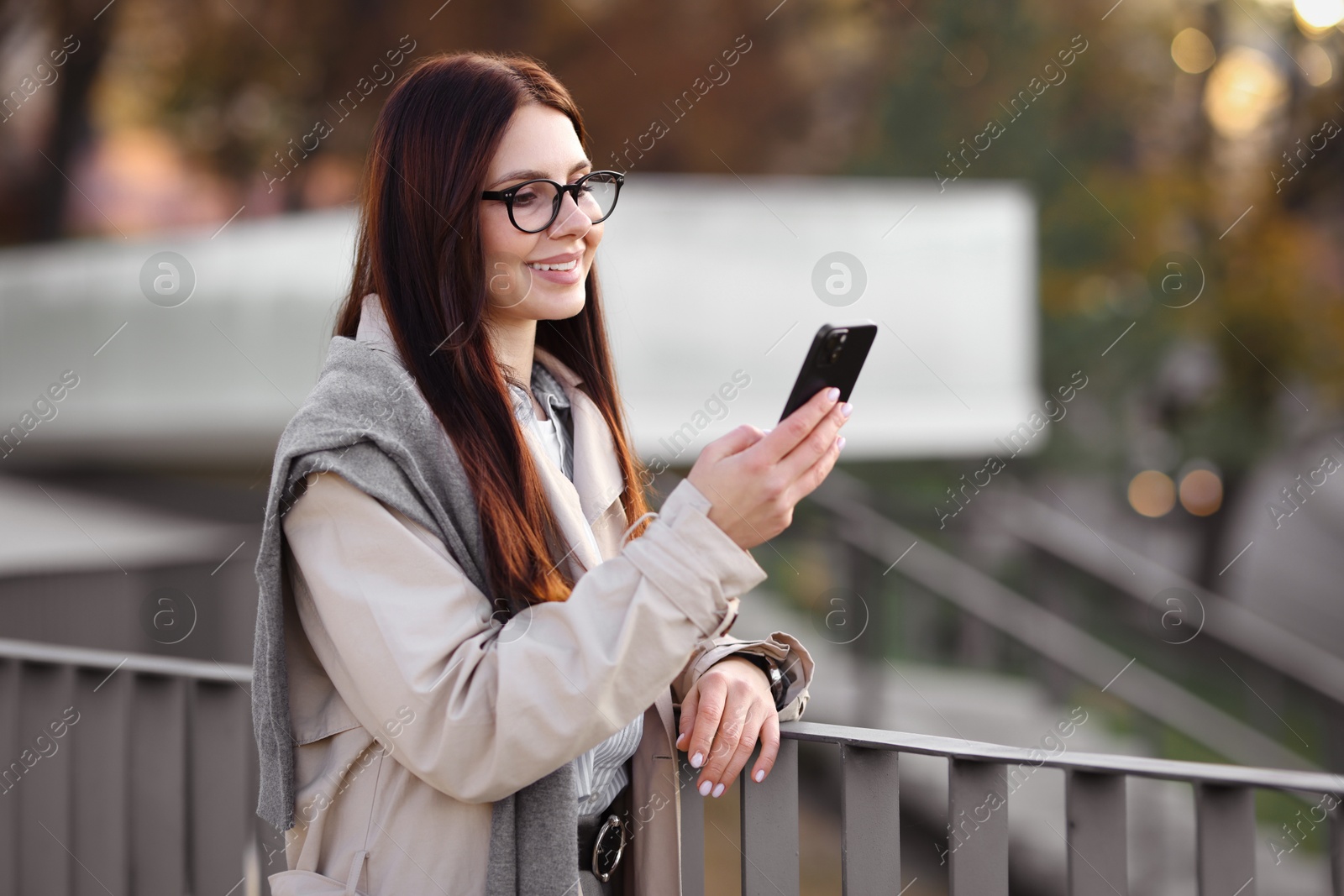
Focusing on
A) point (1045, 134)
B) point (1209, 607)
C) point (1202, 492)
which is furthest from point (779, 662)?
point (1202, 492)

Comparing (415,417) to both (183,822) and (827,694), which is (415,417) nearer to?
(183,822)

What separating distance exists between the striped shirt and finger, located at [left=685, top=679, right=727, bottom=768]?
0.09 meters

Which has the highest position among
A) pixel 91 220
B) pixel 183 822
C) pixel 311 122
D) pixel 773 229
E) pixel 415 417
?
pixel 91 220

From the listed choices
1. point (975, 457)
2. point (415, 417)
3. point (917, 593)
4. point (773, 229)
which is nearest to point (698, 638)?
point (415, 417)

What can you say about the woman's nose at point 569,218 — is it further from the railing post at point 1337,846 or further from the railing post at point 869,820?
the railing post at point 1337,846

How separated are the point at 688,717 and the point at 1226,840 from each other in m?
0.82

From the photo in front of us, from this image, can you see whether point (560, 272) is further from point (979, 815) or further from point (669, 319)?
point (669, 319)

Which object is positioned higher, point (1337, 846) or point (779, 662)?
point (779, 662)

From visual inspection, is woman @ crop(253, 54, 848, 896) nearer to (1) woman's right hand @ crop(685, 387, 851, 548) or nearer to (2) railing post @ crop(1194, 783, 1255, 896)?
(1) woman's right hand @ crop(685, 387, 851, 548)

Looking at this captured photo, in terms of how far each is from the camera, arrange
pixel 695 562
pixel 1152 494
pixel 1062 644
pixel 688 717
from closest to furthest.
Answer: pixel 695 562 < pixel 688 717 < pixel 1062 644 < pixel 1152 494

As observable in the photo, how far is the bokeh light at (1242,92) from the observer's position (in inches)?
539

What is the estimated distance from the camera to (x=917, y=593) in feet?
26.2

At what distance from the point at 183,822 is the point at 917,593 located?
597 cm

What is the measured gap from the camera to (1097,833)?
1.80 m
